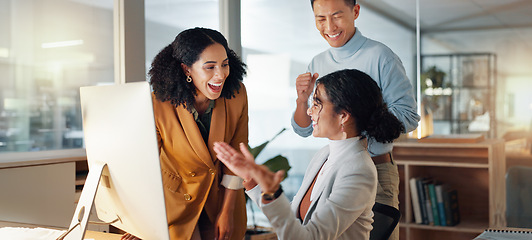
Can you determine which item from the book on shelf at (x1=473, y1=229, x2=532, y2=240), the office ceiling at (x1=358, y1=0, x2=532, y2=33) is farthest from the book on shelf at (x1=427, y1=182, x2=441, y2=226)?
the book on shelf at (x1=473, y1=229, x2=532, y2=240)

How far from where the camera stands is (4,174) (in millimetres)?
2613

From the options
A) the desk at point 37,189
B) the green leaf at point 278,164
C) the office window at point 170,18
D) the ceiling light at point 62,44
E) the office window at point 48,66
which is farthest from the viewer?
the green leaf at point 278,164

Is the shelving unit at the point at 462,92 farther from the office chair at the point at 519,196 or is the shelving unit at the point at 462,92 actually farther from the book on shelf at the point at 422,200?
the book on shelf at the point at 422,200

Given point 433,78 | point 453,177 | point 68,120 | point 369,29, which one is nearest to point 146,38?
point 68,120

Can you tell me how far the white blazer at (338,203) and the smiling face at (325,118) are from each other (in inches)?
1.4

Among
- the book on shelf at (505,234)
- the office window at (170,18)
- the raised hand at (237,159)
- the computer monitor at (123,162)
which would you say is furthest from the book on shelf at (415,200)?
the raised hand at (237,159)

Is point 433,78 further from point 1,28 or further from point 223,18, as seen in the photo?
point 1,28

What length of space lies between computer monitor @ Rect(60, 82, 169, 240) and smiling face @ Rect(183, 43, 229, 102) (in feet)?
1.31

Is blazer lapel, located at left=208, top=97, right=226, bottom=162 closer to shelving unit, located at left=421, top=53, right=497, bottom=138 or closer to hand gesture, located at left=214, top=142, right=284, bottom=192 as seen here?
hand gesture, located at left=214, top=142, right=284, bottom=192

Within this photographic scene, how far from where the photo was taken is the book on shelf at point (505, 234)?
5.88 feet

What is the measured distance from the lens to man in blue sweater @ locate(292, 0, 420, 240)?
1919 mm

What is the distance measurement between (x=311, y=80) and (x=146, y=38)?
1.98m

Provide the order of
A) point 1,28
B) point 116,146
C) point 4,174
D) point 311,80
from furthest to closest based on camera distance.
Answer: point 1,28, point 4,174, point 311,80, point 116,146

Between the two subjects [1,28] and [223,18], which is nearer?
[1,28]
